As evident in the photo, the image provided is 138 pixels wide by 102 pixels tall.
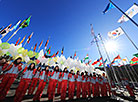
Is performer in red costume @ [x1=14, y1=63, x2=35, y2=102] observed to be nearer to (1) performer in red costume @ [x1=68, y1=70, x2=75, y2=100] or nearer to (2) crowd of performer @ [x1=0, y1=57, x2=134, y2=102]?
(2) crowd of performer @ [x1=0, y1=57, x2=134, y2=102]

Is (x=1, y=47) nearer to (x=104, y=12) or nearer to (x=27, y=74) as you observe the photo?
(x=27, y=74)

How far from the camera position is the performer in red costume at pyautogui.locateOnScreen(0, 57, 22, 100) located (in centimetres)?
284

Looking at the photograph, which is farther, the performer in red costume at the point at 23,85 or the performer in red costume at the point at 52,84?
the performer in red costume at the point at 52,84

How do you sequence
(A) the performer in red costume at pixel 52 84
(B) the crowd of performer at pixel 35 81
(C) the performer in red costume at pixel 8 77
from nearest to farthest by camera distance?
1. (C) the performer in red costume at pixel 8 77
2. (B) the crowd of performer at pixel 35 81
3. (A) the performer in red costume at pixel 52 84

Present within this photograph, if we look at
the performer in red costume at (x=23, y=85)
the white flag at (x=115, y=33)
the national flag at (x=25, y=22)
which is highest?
the national flag at (x=25, y=22)

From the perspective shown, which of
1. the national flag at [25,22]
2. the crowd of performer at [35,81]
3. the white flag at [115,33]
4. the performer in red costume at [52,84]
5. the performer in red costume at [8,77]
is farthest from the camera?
the national flag at [25,22]

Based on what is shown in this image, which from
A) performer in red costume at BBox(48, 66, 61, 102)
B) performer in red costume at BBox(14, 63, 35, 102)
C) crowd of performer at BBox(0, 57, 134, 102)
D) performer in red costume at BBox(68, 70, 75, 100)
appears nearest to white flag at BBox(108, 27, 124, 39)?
crowd of performer at BBox(0, 57, 134, 102)

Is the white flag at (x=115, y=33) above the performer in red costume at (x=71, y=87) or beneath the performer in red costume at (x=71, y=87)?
above

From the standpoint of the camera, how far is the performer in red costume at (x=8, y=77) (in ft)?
9.31

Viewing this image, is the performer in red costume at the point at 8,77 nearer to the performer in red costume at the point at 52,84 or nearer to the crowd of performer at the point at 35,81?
the crowd of performer at the point at 35,81

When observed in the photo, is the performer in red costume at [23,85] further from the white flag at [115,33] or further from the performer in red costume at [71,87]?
the white flag at [115,33]

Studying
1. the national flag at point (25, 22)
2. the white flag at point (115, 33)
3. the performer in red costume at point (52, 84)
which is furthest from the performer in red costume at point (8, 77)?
the white flag at point (115, 33)

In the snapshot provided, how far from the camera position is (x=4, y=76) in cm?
304

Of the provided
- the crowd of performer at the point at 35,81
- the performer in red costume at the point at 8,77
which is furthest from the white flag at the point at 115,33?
the performer in red costume at the point at 8,77
